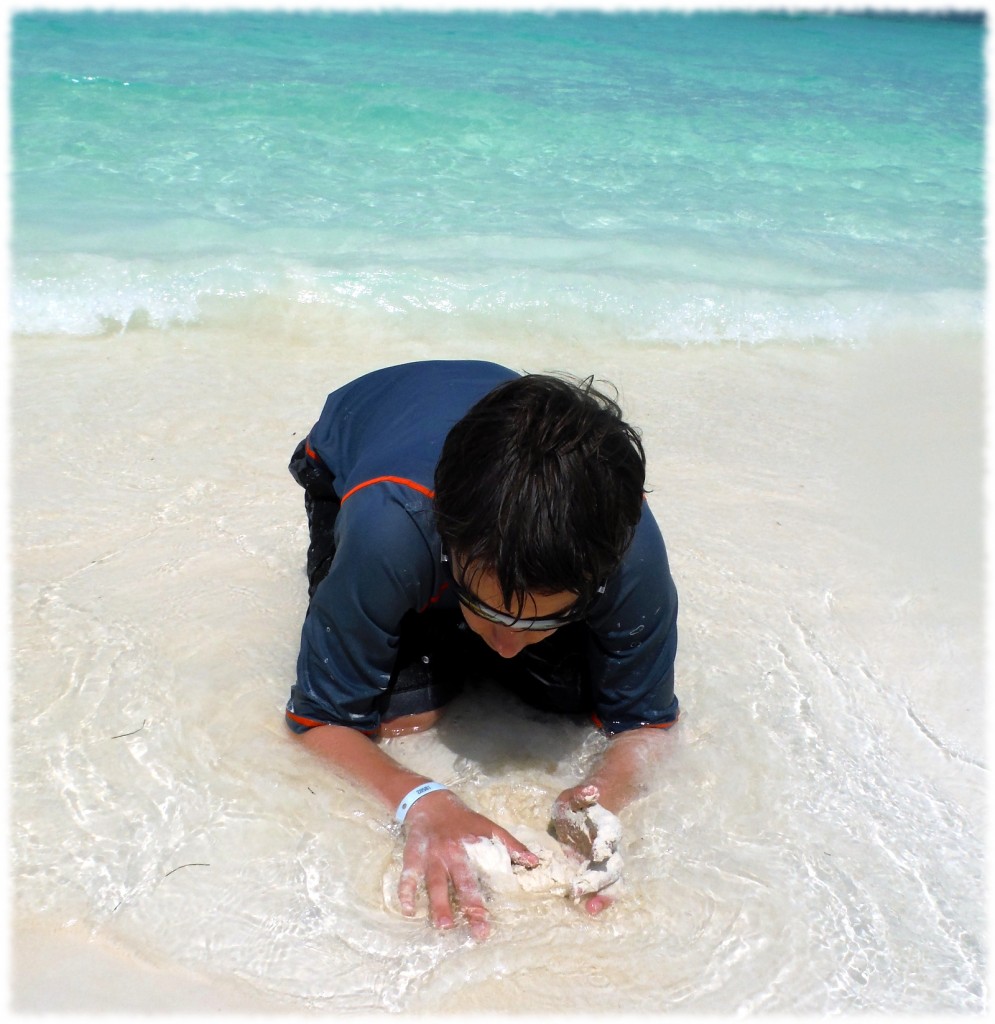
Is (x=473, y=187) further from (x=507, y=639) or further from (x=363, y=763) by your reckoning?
(x=507, y=639)

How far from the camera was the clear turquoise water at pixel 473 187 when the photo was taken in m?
4.72

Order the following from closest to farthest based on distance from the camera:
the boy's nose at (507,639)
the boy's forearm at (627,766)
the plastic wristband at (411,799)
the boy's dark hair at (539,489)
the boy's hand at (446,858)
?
the boy's dark hair at (539,489), the boy's nose at (507,639), the boy's hand at (446,858), the plastic wristband at (411,799), the boy's forearm at (627,766)

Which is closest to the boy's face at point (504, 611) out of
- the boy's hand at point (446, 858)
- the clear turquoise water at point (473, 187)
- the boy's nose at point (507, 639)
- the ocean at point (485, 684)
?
the boy's nose at point (507, 639)

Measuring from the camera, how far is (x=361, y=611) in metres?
1.88

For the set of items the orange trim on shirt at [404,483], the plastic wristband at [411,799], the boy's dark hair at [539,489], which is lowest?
the plastic wristband at [411,799]

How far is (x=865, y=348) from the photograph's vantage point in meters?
4.67

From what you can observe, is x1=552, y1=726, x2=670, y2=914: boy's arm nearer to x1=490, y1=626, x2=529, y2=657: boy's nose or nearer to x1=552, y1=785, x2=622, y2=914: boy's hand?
x1=552, y1=785, x2=622, y2=914: boy's hand

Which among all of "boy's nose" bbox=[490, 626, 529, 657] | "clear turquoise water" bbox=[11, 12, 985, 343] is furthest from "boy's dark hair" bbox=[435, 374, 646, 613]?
"clear turquoise water" bbox=[11, 12, 985, 343]

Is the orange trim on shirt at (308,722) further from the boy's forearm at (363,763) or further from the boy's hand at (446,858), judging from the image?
the boy's hand at (446,858)

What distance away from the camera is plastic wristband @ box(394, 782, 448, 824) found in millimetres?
2018

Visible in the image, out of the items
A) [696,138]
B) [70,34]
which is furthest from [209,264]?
[70,34]

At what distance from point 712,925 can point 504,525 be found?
0.94 meters

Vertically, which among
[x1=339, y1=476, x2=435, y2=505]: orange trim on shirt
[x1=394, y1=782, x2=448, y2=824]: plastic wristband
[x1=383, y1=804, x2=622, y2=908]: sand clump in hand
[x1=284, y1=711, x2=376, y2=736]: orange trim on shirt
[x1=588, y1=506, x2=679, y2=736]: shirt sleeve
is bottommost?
[x1=383, y1=804, x2=622, y2=908]: sand clump in hand

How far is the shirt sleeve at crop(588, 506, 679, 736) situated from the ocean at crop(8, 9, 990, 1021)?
0.18 metres
